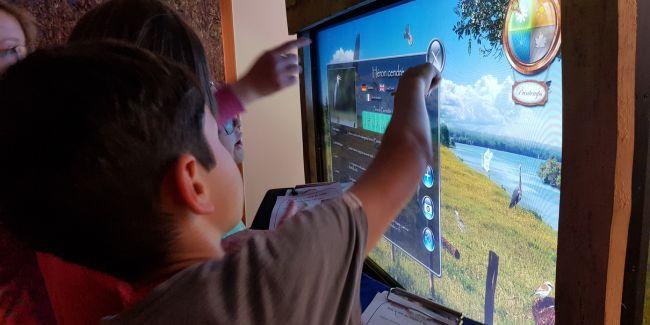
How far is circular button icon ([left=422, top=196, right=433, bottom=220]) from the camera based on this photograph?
88 cm

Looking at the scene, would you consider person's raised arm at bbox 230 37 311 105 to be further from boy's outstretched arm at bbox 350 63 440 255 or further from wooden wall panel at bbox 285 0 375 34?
boy's outstretched arm at bbox 350 63 440 255

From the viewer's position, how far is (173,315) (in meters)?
0.43

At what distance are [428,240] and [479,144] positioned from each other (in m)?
0.27

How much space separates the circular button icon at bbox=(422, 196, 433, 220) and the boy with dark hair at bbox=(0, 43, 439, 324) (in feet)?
1.24

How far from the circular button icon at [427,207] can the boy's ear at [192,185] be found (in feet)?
1.66

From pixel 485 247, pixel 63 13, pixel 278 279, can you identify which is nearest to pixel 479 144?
pixel 485 247

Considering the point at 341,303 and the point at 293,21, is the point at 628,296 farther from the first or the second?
the point at 293,21

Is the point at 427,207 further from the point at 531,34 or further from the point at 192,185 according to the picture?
the point at 192,185

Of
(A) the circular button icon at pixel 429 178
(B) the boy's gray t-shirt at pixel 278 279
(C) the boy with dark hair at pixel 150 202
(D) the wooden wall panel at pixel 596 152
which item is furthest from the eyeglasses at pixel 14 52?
(D) the wooden wall panel at pixel 596 152

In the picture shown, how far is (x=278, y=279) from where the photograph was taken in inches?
17.9

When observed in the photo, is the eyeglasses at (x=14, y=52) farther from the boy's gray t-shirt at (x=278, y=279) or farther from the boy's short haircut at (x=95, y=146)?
the boy's gray t-shirt at (x=278, y=279)

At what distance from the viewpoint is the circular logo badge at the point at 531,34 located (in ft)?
1.81

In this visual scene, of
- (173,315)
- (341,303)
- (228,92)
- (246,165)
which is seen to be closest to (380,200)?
(341,303)

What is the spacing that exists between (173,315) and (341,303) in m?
0.18
